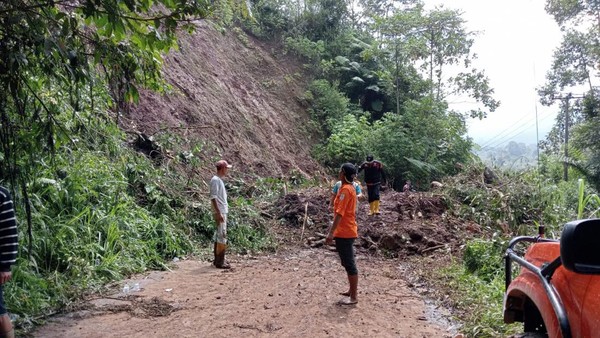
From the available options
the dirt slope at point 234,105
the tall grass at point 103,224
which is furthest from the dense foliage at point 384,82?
the tall grass at point 103,224

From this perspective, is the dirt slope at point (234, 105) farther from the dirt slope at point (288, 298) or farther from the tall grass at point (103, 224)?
the dirt slope at point (288, 298)

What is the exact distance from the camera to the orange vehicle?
6.08 ft

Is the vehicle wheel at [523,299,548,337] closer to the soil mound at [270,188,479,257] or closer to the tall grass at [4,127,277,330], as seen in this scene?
the tall grass at [4,127,277,330]

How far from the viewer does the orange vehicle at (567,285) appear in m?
1.85

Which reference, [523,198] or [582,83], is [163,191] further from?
[582,83]

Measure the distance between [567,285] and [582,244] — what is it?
426mm

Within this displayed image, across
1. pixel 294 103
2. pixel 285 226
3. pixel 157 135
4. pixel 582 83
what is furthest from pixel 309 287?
pixel 582 83

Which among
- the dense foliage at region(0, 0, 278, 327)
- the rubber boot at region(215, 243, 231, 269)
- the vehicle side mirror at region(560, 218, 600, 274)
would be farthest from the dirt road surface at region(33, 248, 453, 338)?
the vehicle side mirror at region(560, 218, 600, 274)

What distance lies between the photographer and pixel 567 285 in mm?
2191

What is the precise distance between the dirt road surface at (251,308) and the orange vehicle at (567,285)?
2796 mm

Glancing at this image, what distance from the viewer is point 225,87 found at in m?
18.9

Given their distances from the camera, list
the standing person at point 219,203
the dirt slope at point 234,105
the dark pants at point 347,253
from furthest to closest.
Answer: the dirt slope at point 234,105 < the standing person at point 219,203 < the dark pants at point 347,253

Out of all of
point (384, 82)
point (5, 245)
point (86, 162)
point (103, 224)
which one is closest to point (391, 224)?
point (103, 224)

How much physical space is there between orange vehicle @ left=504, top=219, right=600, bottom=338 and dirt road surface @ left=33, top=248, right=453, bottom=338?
280 cm
